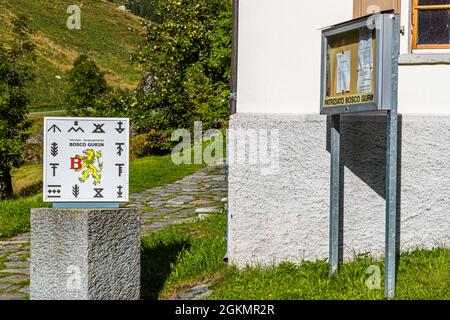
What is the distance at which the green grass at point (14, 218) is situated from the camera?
10.5 metres

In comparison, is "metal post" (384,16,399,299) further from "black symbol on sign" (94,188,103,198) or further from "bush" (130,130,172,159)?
"bush" (130,130,172,159)

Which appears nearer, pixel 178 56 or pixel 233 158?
pixel 233 158

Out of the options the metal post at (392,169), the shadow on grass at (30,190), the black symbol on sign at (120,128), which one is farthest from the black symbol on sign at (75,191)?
the shadow on grass at (30,190)

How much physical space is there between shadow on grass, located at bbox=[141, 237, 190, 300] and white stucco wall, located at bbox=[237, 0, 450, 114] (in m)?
1.62

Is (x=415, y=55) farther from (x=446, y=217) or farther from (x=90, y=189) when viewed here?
(x=90, y=189)

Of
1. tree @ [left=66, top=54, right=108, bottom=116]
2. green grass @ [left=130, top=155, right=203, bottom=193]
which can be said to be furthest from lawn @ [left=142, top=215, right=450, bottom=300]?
tree @ [left=66, top=54, right=108, bottom=116]

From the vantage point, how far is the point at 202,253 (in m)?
7.42

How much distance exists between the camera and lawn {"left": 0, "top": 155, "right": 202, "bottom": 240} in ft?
36.2

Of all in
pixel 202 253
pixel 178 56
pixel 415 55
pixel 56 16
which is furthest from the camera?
pixel 56 16

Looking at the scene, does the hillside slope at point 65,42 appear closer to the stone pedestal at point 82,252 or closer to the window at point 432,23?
the window at point 432,23

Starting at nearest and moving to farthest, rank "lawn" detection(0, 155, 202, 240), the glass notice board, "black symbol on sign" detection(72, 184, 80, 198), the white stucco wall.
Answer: the glass notice board
"black symbol on sign" detection(72, 184, 80, 198)
the white stucco wall
"lawn" detection(0, 155, 202, 240)

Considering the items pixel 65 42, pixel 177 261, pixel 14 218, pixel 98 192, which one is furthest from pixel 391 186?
pixel 65 42
